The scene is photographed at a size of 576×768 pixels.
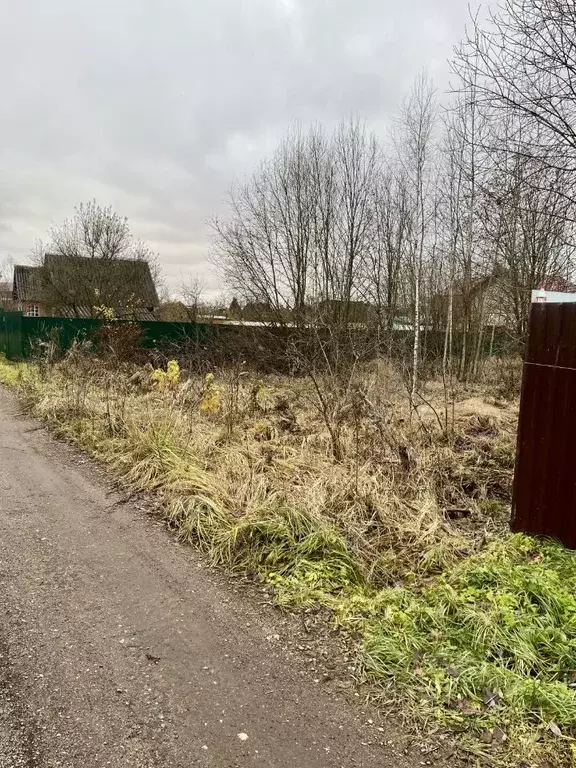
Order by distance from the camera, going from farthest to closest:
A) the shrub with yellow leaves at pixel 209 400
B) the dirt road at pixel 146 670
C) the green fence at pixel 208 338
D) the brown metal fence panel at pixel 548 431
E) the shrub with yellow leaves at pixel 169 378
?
the green fence at pixel 208 338 → the shrub with yellow leaves at pixel 169 378 → the shrub with yellow leaves at pixel 209 400 → the brown metal fence panel at pixel 548 431 → the dirt road at pixel 146 670

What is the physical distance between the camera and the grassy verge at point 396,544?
7.82 feet

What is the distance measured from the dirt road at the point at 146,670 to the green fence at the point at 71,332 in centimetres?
1140

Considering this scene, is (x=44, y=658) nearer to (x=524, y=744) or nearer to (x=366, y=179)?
(x=524, y=744)

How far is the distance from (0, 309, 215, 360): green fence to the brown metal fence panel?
11.8 metres

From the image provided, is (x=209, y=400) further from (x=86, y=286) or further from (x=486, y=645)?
(x=86, y=286)

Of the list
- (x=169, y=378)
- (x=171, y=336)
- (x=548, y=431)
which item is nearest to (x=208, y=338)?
(x=171, y=336)

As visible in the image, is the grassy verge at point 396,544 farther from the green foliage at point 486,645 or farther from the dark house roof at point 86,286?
the dark house roof at point 86,286

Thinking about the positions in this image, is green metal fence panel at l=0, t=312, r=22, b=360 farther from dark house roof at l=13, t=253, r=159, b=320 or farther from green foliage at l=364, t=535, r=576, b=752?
green foliage at l=364, t=535, r=576, b=752

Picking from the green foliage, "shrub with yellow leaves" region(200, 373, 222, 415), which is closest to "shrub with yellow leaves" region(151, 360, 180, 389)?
"shrub with yellow leaves" region(200, 373, 222, 415)

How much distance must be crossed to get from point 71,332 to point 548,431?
50.1 ft

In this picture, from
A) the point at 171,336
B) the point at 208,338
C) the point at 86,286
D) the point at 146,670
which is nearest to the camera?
the point at 146,670

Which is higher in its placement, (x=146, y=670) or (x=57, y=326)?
(x=57, y=326)

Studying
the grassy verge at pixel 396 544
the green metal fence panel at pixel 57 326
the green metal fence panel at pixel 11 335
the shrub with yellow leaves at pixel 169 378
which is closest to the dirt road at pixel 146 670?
the grassy verge at pixel 396 544

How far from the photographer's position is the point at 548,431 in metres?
3.88
